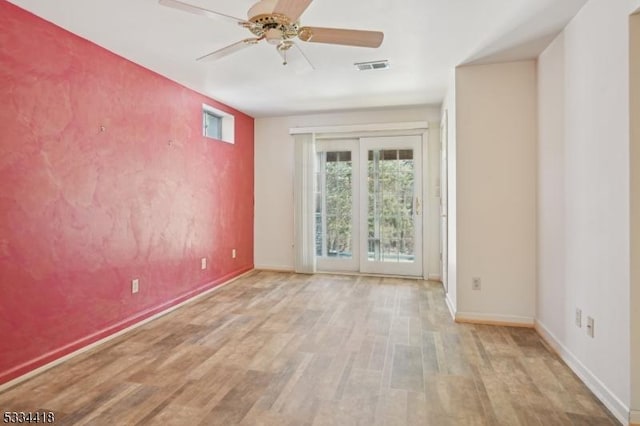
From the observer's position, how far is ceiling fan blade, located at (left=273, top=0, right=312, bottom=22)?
5.60ft

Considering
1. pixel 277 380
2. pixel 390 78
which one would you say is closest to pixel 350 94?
pixel 390 78

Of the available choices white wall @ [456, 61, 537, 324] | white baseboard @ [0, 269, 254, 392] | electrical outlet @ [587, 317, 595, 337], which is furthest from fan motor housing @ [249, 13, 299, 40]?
white baseboard @ [0, 269, 254, 392]

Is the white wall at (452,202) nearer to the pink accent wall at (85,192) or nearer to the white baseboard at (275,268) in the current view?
the white baseboard at (275,268)

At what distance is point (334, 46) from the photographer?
3.01 m

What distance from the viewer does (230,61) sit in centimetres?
334

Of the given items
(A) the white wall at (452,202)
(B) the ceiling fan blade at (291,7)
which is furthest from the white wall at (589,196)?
(B) the ceiling fan blade at (291,7)

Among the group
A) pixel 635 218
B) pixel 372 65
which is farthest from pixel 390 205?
pixel 635 218

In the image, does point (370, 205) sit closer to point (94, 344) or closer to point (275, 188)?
point (275, 188)

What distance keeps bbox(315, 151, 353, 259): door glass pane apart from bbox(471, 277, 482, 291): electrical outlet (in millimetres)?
2323

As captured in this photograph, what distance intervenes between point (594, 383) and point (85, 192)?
368cm

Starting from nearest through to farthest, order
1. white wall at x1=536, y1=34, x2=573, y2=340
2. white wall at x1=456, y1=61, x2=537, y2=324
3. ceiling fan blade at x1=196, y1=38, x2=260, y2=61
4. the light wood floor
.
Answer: the light wood floor, ceiling fan blade at x1=196, y1=38, x2=260, y2=61, white wall at x1=536, y1=34, x2=573, y2=340, white wall at x1=456, y1=61, x2=537, y2=324

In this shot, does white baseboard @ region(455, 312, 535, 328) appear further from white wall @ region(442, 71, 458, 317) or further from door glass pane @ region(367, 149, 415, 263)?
door glass pane @ region(367, 149, 415, 263)

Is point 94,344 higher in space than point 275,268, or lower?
lower

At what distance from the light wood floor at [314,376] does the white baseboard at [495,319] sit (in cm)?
10
